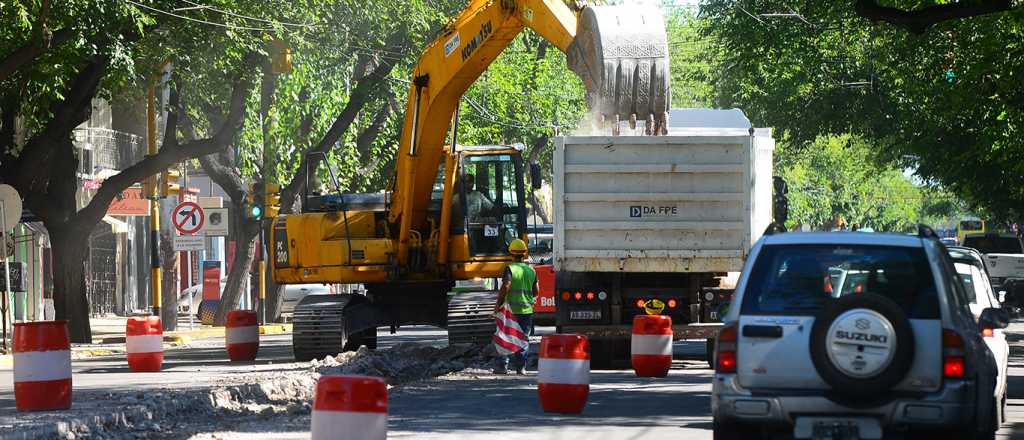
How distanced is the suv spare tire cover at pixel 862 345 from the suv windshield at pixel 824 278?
408 millimetres

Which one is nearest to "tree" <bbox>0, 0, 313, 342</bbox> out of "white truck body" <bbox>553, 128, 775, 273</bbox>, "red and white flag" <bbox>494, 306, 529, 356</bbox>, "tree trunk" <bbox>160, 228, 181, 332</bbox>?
"tree trunk" <bbox>160, 228, 181, 332</bbox>

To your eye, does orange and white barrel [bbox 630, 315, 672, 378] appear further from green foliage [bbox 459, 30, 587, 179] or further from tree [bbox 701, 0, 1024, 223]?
green foliage [bbox 459, 30, 587, 179]

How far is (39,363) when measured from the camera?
15.3 meters

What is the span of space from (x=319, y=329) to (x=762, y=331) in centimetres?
1360

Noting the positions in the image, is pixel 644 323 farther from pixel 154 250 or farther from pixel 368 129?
pixel 368 129

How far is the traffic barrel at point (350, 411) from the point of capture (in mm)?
9016

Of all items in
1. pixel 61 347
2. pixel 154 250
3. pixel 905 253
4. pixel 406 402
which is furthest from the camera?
pixel 154 250

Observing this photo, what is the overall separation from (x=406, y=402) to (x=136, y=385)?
4.17 meters

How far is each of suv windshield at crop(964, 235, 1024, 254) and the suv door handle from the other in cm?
4246

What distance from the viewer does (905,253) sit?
424 inches

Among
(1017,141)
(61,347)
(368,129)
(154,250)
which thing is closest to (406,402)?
(61,347)

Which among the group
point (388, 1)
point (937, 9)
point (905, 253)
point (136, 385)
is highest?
point (388, 1)

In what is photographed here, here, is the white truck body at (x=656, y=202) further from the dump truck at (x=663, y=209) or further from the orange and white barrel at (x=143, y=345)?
the orange and white barrel at (x=143, y=345)

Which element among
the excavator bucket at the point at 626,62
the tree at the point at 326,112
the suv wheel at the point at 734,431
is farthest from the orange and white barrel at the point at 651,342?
the tree at the point at 326,112
